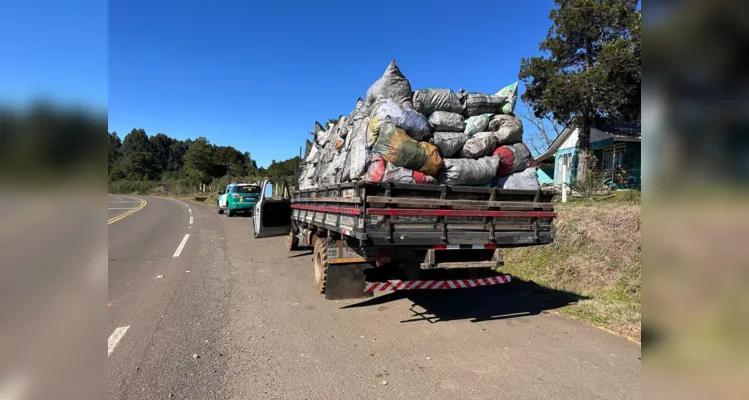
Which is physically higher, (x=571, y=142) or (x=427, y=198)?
(x=571, y=142)

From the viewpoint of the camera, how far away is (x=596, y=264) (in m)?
7.09

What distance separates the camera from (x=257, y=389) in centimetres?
334

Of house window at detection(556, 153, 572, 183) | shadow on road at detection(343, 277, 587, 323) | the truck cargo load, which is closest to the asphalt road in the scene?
shadow on road at detection(343, 277, 587, 323)

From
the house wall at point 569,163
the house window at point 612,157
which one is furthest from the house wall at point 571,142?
the house window at point 612,157

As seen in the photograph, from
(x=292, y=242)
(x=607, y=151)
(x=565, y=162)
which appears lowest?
(x=292, y=242)

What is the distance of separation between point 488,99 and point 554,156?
870 inches

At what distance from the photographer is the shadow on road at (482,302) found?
17.8 ft

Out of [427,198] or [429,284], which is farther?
[429,284]

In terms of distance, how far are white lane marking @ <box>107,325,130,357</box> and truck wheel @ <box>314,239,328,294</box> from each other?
2359 mm

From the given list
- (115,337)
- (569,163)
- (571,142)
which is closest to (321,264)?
(115,337)

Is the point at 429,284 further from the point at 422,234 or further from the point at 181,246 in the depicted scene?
the point at 181,246

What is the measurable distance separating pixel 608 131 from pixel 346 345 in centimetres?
1918
